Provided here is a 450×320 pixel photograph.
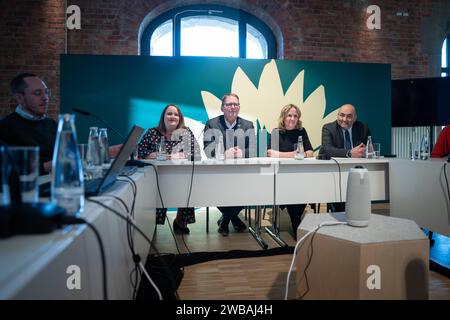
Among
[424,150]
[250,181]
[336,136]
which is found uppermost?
[336,136]

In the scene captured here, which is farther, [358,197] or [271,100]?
[271,100]

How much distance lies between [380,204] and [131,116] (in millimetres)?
3300

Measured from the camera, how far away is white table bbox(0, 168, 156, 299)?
0.50 m

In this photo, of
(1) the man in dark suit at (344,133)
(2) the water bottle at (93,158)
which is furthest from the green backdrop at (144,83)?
(2) the water bottle at (93,158)

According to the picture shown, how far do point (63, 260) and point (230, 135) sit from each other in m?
2.74

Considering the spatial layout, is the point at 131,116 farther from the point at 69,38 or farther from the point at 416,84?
the point at 416,84

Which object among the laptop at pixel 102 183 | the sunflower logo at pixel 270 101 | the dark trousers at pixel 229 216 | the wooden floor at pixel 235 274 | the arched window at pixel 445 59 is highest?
the arched window at pixel 445 59

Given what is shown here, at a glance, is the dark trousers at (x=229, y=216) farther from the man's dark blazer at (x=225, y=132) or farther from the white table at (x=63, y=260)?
the white table at (x=63, y=260)

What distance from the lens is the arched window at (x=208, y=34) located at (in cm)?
500

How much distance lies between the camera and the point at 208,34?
514cm

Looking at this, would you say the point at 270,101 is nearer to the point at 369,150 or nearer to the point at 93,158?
the point at 369,150

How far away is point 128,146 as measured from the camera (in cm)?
133

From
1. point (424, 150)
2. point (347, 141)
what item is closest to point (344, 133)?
point (347, 141)

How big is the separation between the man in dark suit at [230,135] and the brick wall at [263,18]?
2.00 m
